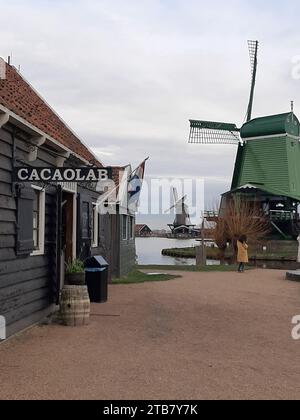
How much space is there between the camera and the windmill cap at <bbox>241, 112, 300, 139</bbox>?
45.9 metres

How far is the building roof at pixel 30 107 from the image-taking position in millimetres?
8557

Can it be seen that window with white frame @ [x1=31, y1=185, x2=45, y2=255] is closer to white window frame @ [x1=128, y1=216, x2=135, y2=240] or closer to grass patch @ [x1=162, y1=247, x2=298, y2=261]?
white window frame @ [x1=128, y1=216, x2=135, y2=240]

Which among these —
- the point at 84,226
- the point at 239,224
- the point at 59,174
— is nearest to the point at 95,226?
the point at 84,226

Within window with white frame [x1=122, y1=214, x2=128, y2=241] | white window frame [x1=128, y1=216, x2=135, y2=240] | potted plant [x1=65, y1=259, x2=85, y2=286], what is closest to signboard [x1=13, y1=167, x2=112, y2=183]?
potted plant [x1=65, y1=259, x2=85, y2=286]

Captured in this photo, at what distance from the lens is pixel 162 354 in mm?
7191

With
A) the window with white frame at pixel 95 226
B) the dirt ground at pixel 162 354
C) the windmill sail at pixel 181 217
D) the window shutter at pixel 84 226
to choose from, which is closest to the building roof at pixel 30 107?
the window shutter at pixel 84 226

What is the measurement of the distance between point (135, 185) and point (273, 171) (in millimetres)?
26940

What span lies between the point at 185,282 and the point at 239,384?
36.1 ft

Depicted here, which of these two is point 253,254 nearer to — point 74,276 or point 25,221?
point 74,276

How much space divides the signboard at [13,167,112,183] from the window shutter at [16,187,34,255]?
29 cm

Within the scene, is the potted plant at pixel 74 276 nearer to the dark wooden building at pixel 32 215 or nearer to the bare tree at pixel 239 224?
the dark wooden building at pixel 32 215

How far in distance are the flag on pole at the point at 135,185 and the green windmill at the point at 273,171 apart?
2455 centimetres
